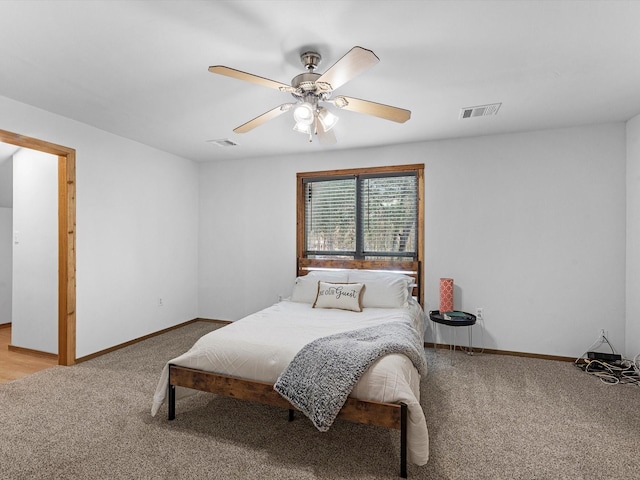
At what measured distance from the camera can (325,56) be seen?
2.30m

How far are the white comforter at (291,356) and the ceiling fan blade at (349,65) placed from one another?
174cm

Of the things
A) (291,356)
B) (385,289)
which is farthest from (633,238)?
(291,356)

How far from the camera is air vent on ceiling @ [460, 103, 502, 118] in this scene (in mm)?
3174

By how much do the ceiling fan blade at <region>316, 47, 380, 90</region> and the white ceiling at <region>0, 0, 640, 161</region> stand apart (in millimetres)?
269

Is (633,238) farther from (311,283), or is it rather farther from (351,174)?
(311,283)

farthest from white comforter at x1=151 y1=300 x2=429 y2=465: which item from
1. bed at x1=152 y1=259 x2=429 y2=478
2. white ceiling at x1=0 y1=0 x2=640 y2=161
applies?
white ceiling at x1=0 y1=0 x2=640 y2=161

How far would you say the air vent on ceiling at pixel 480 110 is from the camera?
3.17 m

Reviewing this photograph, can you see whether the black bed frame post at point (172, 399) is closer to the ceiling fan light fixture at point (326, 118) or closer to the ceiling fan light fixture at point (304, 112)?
the ceiling fan light fixture at point (304, 112)

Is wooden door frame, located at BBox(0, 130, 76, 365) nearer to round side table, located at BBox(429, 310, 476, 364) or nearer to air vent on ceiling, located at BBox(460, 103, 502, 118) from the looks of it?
round side table, located at BBox(429, 310, 476, 364)

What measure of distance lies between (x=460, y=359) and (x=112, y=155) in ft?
15.2

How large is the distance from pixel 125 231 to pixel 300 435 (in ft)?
10.9

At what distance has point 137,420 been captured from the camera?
2.46m

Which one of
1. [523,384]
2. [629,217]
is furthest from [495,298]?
[629,217]

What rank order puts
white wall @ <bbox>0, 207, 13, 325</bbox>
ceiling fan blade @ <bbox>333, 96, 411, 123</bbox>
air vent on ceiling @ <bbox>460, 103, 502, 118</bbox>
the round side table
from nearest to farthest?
ceiling fan blade @ <bbox>333, 96, 411, 123</bbox> < air vent on ceiling @ <bbox>460, 103, 502, 118</bbox> < the round side table < white wall @ <bbox>0, 207, 13, 325</bbox>
